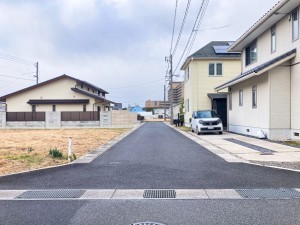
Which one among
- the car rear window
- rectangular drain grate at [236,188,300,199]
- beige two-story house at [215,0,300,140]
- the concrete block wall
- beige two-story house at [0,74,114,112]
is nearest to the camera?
rectangular drain grate at [236,188,300,199]

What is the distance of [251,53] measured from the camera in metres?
21.6

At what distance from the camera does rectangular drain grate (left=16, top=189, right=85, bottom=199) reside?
635 centimetres

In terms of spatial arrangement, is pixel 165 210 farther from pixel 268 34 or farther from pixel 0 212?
pixel 268 34

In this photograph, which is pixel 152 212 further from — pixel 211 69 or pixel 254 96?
pixel 211 69

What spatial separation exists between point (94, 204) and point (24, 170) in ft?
14.4

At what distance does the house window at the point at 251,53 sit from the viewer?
2097cm

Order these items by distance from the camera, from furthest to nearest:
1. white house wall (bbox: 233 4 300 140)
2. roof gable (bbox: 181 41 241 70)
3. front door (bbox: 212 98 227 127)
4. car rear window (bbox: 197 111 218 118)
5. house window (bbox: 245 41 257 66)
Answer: front door (bbox: 212 98 227 127), roof gable (bbox: 181 41 241 70), car rear window (bbox: 197 111 218 118), house window (bbox: 245 41 257 66), white house wall (bbox: 233 4 300 140)

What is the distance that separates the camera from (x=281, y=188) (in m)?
6.74

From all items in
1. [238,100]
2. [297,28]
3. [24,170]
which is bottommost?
[24,170]

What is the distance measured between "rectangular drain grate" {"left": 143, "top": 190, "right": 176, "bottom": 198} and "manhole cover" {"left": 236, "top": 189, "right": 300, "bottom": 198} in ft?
4.37

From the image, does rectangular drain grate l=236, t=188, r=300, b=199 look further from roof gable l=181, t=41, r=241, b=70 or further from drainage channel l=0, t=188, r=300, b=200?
roof gable l=181, t=41, r=241, b=70

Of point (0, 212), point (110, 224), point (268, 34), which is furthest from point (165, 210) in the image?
point (268, 34)

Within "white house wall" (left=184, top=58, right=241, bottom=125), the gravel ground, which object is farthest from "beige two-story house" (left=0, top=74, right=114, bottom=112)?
the gravel ground

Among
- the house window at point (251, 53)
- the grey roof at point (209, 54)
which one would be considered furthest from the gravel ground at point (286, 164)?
the grey roof at point (209, 54)
